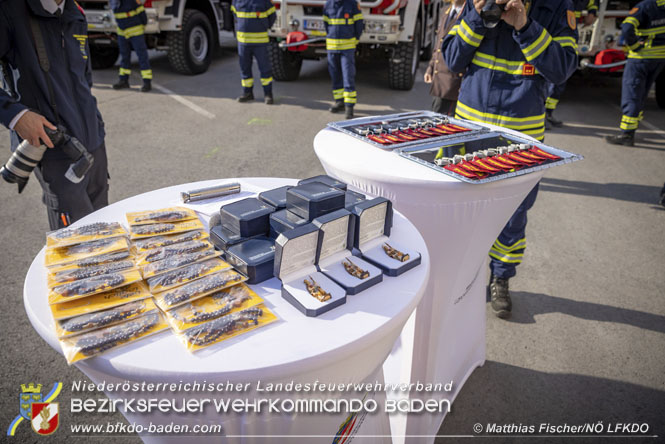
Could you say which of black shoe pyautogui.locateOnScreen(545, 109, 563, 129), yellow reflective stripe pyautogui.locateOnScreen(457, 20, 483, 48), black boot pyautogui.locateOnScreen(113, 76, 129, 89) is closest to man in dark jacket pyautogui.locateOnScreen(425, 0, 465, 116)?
yellow reflective stripe pyautogui.locateOnScreen(457, 20, 483, 48)

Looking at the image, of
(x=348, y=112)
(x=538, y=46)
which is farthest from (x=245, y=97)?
(x=538, y=46)

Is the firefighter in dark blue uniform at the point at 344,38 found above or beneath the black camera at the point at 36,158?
above

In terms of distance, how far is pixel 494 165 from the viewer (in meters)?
1.49

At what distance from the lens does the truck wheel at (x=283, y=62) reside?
684cm

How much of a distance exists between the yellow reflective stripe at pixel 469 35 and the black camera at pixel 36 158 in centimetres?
176

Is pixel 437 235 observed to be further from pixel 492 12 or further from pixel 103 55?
pixel 103 55

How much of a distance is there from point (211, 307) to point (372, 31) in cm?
560

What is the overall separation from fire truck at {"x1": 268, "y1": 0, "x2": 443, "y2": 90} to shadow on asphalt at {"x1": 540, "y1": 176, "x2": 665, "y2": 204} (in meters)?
3.01

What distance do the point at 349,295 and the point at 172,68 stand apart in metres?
7.94

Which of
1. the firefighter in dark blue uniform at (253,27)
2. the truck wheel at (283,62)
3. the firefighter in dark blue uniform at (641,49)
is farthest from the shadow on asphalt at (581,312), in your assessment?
the truck wheel at (283,62)

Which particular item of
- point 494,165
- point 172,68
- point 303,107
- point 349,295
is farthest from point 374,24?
point 349,295

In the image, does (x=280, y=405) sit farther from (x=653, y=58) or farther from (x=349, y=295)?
(x=653, y=58)

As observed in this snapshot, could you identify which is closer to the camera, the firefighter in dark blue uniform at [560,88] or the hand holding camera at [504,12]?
the hand holding camera at [504,12]

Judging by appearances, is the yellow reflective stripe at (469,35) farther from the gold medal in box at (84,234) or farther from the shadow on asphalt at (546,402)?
the gold medal in box at (84,234)
